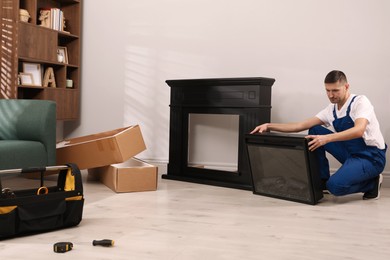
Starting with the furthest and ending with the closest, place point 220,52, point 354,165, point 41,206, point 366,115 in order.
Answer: point 220,52 < point 354,165 < point 366,115 < point 41,206

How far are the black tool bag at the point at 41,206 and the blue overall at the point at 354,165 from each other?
168 cm

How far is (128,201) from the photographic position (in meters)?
3.27

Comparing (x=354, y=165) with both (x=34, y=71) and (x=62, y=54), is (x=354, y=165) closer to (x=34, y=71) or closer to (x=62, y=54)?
(x=34, y=71)

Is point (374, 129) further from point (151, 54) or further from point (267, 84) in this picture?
point (151, 54)

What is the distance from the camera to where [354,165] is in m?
3.45

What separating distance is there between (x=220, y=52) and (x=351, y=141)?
1590mm

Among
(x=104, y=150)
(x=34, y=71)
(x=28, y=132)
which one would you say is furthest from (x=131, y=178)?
(x=34, y=71)

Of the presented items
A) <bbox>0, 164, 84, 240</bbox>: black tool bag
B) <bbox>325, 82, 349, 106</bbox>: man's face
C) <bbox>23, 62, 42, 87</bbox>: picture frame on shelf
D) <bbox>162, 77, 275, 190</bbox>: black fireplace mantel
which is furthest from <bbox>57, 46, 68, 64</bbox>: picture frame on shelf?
<bbox>325, 82, 349, 106</bbox>: man's face

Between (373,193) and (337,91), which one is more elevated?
(337,91)

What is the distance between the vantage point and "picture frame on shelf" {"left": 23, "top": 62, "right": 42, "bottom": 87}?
4.51 meters

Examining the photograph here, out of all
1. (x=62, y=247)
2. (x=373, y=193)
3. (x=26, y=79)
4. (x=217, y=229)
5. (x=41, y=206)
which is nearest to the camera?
(x=62, y=247)

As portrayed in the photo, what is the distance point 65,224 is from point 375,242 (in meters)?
1.51

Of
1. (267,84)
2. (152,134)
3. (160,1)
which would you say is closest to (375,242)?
(267,84)

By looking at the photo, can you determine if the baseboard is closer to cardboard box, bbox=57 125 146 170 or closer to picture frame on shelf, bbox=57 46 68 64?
cardboard box, bbox=57 125 146 170
